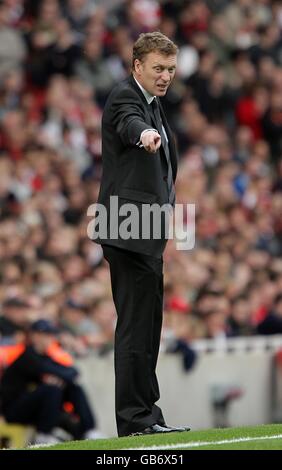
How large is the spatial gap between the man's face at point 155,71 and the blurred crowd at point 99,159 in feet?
14.7

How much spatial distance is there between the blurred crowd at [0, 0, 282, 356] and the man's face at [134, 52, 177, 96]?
447 centimetres

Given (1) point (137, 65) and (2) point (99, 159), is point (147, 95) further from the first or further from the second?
(2) point (99, 159)

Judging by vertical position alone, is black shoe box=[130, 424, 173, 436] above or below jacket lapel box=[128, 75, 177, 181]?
below

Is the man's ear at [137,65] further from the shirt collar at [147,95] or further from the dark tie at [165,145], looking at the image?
the dark tie at [165,145]

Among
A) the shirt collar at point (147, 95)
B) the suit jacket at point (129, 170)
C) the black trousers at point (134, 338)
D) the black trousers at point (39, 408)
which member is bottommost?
the black trousers at point (39, 408)

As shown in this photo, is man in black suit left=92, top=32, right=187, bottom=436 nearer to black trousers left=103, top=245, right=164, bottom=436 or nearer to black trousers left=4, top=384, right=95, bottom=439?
black trousers left=103, top=245, right=164, bottom=436

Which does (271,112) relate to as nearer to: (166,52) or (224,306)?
(224,306)

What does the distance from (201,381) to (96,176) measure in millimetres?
2627

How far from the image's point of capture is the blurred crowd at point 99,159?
529 inches

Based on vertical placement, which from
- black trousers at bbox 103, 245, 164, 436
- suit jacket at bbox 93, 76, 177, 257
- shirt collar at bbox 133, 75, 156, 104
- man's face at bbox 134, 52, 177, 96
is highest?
man's face at bbox 134, 52, 177, 96

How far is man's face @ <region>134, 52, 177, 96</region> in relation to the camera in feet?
25.4

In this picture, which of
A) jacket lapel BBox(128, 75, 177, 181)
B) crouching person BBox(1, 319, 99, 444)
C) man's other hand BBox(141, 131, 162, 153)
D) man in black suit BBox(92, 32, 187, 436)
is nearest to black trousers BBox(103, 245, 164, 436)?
man in black suit BBox(92, 32, 187, 436)

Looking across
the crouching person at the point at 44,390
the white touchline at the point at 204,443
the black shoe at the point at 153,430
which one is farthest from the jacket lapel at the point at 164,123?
the crouching person at the point at 44,390

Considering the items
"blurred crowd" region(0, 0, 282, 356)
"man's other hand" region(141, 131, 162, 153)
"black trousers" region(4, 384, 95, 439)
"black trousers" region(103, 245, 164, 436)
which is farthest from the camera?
"blurred crowd" region(0, 0, 282, 356)
